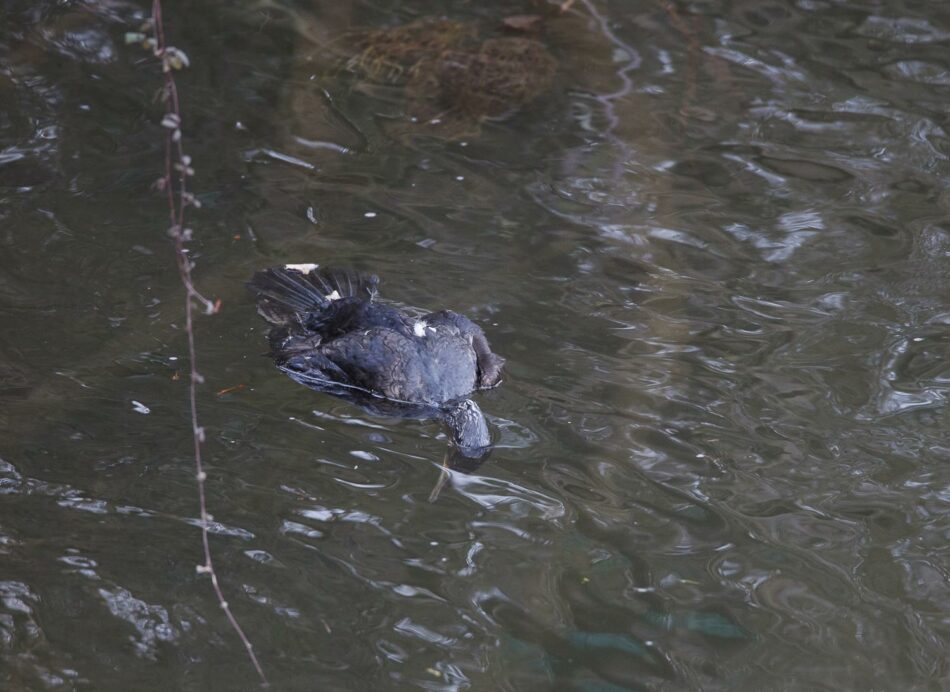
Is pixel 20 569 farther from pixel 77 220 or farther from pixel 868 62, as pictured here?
pixel 868 62

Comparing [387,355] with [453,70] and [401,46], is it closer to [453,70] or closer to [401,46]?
[453,70]

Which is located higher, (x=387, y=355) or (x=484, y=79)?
(x=484, y=79)

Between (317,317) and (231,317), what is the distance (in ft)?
1.39

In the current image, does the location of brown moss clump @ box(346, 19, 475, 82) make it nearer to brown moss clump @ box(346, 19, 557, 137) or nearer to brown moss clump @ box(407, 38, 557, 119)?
brown moss clump @ box(346, 19, 557, 137)

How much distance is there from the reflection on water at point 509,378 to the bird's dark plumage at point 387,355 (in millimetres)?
125

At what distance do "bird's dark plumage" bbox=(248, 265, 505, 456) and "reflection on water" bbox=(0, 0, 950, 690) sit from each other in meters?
0.13

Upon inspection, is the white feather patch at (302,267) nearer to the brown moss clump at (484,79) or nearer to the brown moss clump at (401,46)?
the brown moss clump at (484,79)

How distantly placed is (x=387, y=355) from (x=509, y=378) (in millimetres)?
601

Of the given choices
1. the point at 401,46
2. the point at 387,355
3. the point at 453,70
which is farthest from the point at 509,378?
the point at 401,46

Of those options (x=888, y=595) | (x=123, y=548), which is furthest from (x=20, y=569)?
(x=888, y=595)

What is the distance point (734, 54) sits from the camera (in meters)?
8.88

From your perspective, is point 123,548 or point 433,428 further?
point 433,428

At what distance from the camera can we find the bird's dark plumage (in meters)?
5.20

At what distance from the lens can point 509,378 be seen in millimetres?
5410
